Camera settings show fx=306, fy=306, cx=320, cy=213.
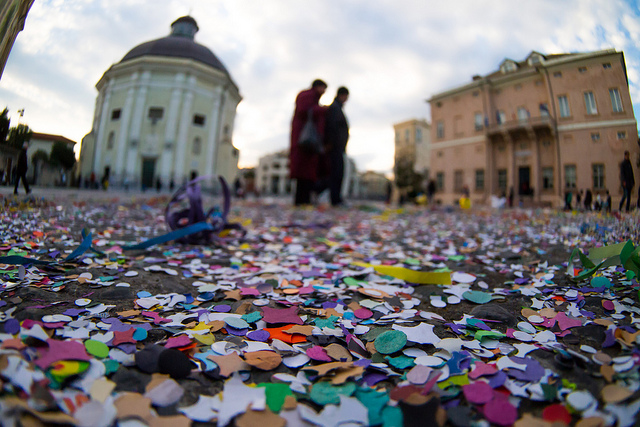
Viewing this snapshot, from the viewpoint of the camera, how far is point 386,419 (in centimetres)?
75

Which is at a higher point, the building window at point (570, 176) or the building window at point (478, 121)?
the building window at point (478, 121)

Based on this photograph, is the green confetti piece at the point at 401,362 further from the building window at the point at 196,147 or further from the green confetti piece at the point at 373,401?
the building window at the point at 196,147

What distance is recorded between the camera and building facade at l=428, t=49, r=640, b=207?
5.24 feet

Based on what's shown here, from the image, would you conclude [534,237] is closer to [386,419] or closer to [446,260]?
[446,260]

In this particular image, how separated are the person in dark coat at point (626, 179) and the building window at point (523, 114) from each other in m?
0.67

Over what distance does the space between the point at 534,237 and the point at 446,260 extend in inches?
40.3

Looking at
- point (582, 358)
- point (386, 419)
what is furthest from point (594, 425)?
point (386, 419)

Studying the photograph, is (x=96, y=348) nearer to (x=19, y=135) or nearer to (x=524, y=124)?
(x=19, y=135)

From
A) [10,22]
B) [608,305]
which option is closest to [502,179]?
[608,305]

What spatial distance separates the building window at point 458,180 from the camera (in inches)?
149

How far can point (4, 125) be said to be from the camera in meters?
1.46

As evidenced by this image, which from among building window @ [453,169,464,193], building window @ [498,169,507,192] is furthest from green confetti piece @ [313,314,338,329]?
building window @ [453,169,464,193]

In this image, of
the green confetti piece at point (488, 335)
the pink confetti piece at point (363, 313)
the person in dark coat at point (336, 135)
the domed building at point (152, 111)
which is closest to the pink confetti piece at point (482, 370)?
the green confetti piece at point (488, 335)

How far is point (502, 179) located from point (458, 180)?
4.23ft
